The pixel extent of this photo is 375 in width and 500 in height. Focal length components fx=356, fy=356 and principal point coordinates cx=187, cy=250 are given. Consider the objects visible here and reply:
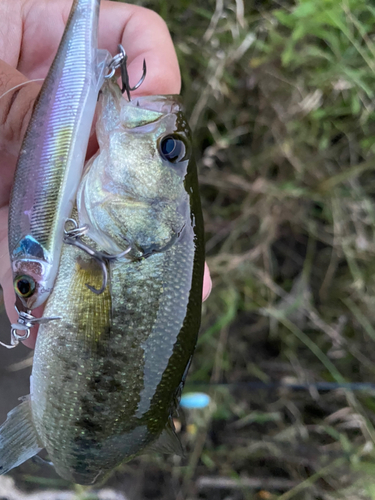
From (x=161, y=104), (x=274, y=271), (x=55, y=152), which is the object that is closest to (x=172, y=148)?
(x=161, y=104)

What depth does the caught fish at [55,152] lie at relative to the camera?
3.09 feet

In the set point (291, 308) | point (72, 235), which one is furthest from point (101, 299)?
point (291, 308)

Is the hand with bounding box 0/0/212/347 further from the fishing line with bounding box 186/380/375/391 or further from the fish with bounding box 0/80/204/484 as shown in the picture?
the fishing line with bounding box 186/380/375/391

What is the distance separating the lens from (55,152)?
95 centimetres

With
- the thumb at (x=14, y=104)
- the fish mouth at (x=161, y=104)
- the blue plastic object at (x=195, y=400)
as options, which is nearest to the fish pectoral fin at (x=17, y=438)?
the thumb at (x=14, y=104)

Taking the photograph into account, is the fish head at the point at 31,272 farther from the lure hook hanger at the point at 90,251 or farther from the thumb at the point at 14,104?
the thumb at the point at 14,104

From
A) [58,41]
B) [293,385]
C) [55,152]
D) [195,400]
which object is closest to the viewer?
[55,152]

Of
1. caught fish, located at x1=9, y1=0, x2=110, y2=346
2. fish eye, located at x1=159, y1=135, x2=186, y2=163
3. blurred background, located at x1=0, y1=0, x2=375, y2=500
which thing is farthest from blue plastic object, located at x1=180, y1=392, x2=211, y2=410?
fish eye, located at x1=159, y1=135, x2=186, y2=163

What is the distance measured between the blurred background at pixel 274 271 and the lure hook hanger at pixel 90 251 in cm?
119

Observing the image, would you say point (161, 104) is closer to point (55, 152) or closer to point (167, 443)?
point (55, 152)

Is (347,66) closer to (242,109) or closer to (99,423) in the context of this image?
(242,109)

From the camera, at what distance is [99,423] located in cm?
104

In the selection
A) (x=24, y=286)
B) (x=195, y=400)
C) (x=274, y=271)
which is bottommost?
(x=195, y=400)

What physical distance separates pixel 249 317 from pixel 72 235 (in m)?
1.72
